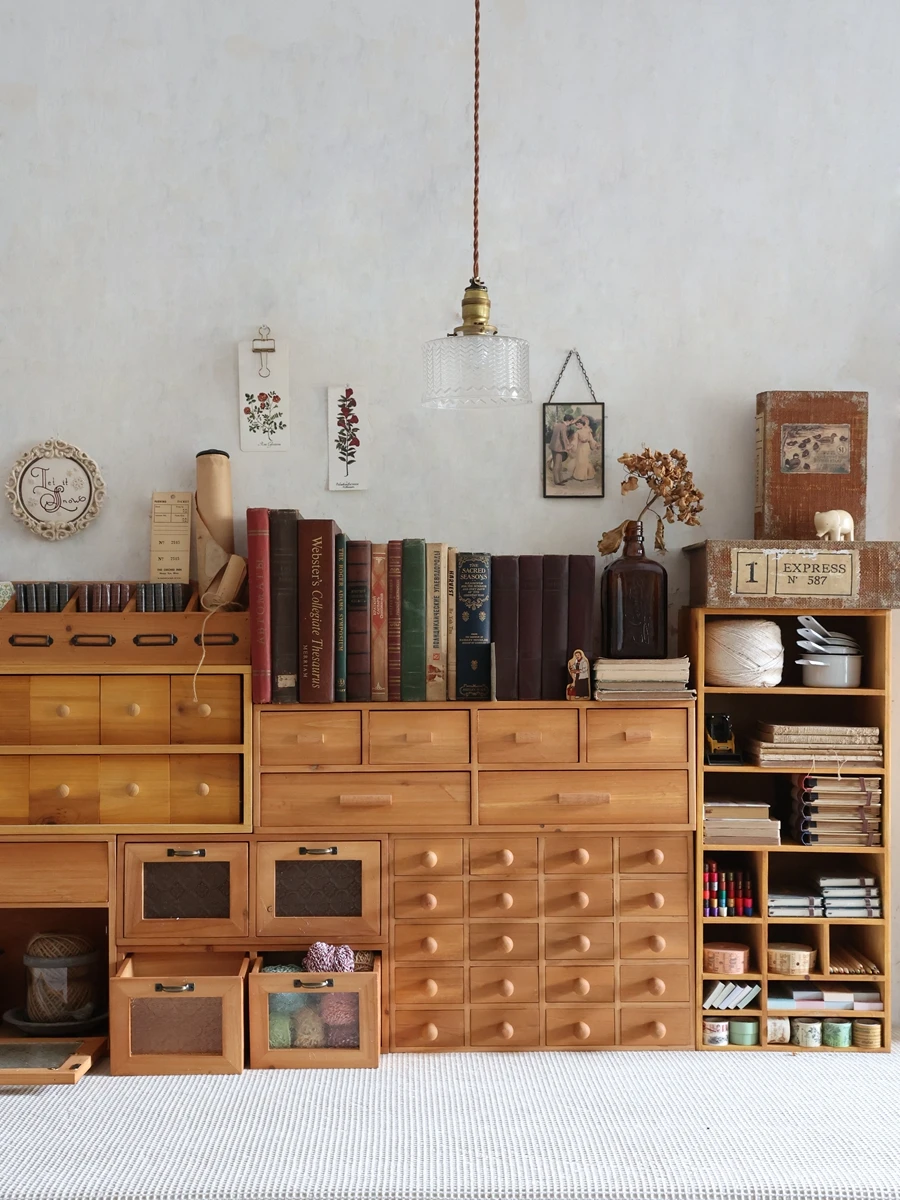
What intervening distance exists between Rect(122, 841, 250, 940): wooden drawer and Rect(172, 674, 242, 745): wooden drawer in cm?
28

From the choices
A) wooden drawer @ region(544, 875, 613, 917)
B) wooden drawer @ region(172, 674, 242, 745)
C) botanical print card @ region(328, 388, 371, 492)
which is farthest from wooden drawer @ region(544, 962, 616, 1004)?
botanical print card @ region(328, 388, 371, 492)

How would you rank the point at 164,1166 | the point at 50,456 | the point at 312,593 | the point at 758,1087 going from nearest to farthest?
the point at 164,1166
the point at 758,1087
the point at 312,593
the point at 50,456

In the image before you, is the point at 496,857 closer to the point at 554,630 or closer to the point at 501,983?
the point at 501,983

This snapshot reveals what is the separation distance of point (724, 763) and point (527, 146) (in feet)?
6.09

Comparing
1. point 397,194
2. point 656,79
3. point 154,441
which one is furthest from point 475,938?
point 656,79

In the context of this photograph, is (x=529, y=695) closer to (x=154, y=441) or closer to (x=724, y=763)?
(x=724, y=763)

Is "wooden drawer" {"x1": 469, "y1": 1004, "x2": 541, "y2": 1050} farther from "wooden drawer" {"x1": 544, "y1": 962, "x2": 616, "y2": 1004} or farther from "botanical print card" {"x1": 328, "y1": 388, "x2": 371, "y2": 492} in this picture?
"botanical print card" {"x1": 328, "y1": 388, "x2": 371, "y2": 492}

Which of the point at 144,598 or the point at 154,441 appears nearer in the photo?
the point at 144,598

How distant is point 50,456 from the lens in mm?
3059

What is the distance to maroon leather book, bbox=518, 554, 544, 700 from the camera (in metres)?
2.80

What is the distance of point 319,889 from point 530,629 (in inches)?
34.7

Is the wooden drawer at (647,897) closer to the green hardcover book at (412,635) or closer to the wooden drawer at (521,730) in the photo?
the wooden drawer at (521,730)

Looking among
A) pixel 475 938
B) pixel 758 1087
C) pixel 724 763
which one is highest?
pixel 724 763

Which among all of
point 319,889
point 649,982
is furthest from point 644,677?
point 319,889
